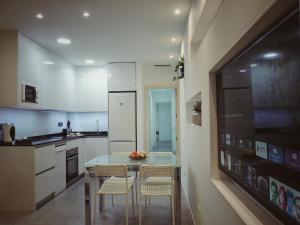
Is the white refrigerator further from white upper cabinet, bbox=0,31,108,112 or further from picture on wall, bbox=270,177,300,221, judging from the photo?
picture on wall, bbox=270,177,300,221

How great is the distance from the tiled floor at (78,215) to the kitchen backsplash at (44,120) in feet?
4.87

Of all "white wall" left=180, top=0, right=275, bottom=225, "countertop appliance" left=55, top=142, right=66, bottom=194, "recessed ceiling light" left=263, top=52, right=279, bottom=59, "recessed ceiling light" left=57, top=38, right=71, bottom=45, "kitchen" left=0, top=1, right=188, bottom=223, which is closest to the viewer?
"recessed ceiling light" left=263, top=52, right=279, bottom=59

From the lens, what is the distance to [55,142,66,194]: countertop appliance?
4.40m

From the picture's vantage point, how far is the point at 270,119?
1.05m

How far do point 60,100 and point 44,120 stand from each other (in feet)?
1.80

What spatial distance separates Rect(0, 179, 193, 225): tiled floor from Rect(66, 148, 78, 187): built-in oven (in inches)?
30.7

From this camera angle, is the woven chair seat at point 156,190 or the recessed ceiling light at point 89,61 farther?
the recessed ceiling light at point 89,61

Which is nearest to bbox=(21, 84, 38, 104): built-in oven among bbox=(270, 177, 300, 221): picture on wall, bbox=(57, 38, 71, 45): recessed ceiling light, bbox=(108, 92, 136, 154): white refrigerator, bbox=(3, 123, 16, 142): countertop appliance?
bbox=(3, 123, 16, 142): countertop appliance

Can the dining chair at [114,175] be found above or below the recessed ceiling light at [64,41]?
below

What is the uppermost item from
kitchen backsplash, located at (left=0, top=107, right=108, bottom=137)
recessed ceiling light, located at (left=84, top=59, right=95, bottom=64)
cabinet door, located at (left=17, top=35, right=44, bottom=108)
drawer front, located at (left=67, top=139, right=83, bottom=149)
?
recessed ceiling light, located at (left=84, top=59, right=95, bottom=64)

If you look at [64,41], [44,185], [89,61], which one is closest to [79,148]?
[44,185]

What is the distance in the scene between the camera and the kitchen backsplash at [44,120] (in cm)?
432

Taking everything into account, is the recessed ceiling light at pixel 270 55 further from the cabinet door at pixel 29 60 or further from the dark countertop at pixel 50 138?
the cabinet door at pixel 29 60

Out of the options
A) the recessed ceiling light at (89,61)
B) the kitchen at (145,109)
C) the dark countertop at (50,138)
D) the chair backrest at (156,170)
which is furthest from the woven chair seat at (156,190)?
the recessed ceiling light at (89,61)
